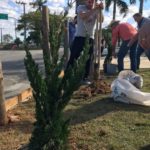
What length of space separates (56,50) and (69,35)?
27.2ft

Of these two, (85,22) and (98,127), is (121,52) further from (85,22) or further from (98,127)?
(98,127)

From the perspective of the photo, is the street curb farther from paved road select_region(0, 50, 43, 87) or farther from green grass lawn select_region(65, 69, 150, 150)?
paved road select_region(0, 50, 43, 87)

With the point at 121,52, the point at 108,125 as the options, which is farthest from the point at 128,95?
the point at 121,52

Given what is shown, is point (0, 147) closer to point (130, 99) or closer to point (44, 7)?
point (44, 7)

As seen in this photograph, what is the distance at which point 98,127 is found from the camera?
5.59m

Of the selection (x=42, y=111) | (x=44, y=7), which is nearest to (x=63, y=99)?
(x=42, y=111)

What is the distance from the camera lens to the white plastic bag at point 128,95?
6.98 metres

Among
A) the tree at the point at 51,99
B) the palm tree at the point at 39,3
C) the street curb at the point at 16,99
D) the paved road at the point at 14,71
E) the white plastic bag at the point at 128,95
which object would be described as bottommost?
the paved road at the point at 14,71

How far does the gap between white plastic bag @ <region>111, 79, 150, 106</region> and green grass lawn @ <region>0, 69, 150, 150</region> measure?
12cm

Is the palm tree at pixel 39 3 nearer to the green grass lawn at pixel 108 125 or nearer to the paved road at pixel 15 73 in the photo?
the green grass lawn at pixel 108 125

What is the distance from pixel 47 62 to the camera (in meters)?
4.28

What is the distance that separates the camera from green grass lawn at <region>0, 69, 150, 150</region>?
192 inches

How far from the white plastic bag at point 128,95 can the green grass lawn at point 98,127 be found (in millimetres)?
116

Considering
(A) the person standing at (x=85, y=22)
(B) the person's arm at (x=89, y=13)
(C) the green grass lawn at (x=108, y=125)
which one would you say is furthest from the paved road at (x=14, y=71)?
(C) the green grass lawn at (x=108, y=125)
